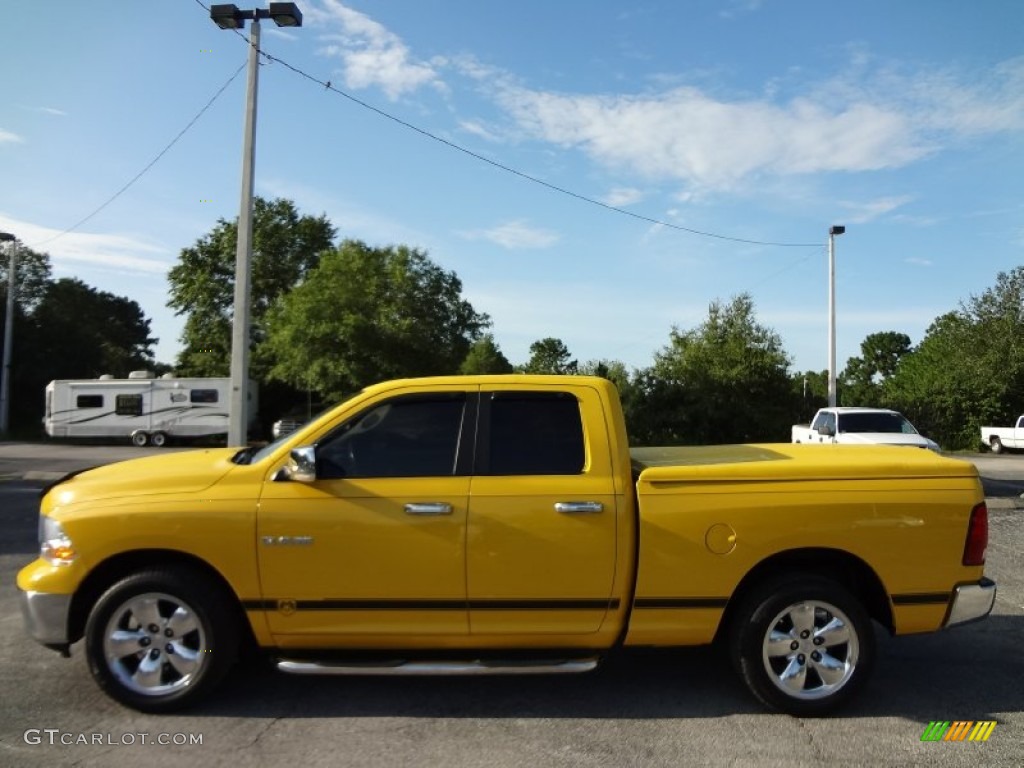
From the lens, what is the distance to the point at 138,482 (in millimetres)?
4273

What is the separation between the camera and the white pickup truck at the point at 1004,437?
30.7m

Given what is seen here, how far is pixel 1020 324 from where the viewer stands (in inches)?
1391

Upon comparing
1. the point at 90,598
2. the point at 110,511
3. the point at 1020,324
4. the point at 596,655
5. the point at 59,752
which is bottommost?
the point at 59,752

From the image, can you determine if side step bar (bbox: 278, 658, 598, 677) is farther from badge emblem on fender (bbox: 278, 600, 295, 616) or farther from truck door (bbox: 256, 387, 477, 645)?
badge emblem on fender (bbox: 278, 600, 295, 616)

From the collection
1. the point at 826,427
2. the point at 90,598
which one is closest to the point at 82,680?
the point at 90,598

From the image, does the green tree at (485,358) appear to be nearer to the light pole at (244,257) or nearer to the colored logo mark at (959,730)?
the light pole at (244,257)

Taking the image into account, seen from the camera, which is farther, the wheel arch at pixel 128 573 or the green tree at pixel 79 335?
the green tree at pixel 79 335

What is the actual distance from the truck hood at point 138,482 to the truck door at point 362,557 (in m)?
0.43

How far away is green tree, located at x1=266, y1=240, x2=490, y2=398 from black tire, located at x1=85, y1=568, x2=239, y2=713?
26.7 m

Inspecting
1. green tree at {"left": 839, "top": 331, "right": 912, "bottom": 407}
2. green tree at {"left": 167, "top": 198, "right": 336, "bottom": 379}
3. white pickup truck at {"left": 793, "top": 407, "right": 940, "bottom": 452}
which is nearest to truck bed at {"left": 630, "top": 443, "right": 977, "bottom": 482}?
white pickup truck at {"left": 793, "top": 407, "right": 940, "bottom": 452}

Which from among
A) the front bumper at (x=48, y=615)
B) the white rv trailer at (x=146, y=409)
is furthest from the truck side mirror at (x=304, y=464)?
the white rv trailer at (x=146, y=409)

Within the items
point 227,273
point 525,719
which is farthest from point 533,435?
point 227,273

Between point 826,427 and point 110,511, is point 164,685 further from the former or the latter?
point 826,427

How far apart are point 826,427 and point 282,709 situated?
14.3 m
